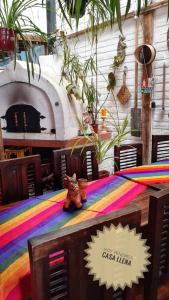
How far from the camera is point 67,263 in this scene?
0.70 metres

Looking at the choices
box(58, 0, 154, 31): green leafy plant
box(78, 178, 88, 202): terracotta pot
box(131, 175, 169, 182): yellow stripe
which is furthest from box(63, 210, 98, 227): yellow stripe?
box(58, 0, 154, 31): green leafy plant

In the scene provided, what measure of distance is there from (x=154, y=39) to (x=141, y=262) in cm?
307

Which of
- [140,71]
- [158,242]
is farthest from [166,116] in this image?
[158,242]

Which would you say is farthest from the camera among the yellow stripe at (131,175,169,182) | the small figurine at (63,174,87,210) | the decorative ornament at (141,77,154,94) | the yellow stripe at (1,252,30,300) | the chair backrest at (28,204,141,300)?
the decorative ornament at (141,77,154,94)

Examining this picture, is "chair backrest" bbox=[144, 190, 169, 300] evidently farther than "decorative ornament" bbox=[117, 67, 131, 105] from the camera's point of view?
No

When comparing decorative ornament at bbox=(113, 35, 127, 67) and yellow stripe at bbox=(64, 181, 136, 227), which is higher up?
decorative ornament at bbox=(113, 35, 127, 67)

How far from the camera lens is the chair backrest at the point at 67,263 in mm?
649

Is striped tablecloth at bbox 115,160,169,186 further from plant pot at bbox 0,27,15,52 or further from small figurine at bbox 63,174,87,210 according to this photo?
plant pot at bbox 0,27,15,52

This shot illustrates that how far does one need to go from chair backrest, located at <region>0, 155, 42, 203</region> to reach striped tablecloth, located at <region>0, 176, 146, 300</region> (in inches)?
7.2

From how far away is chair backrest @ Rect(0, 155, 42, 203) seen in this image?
161cm

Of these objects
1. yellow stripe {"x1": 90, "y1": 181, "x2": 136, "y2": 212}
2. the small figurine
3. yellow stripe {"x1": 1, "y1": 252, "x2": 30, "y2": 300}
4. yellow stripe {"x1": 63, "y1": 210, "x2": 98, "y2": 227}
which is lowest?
yellow stripe {"x1": 1, "y1": 252, "x2": 30, "y2": 300}

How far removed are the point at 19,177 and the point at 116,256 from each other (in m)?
1.13

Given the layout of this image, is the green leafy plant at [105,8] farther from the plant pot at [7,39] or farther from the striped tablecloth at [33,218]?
the striped tablecloth at [33,218]

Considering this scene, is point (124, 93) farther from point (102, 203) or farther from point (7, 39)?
point (102, 203)
